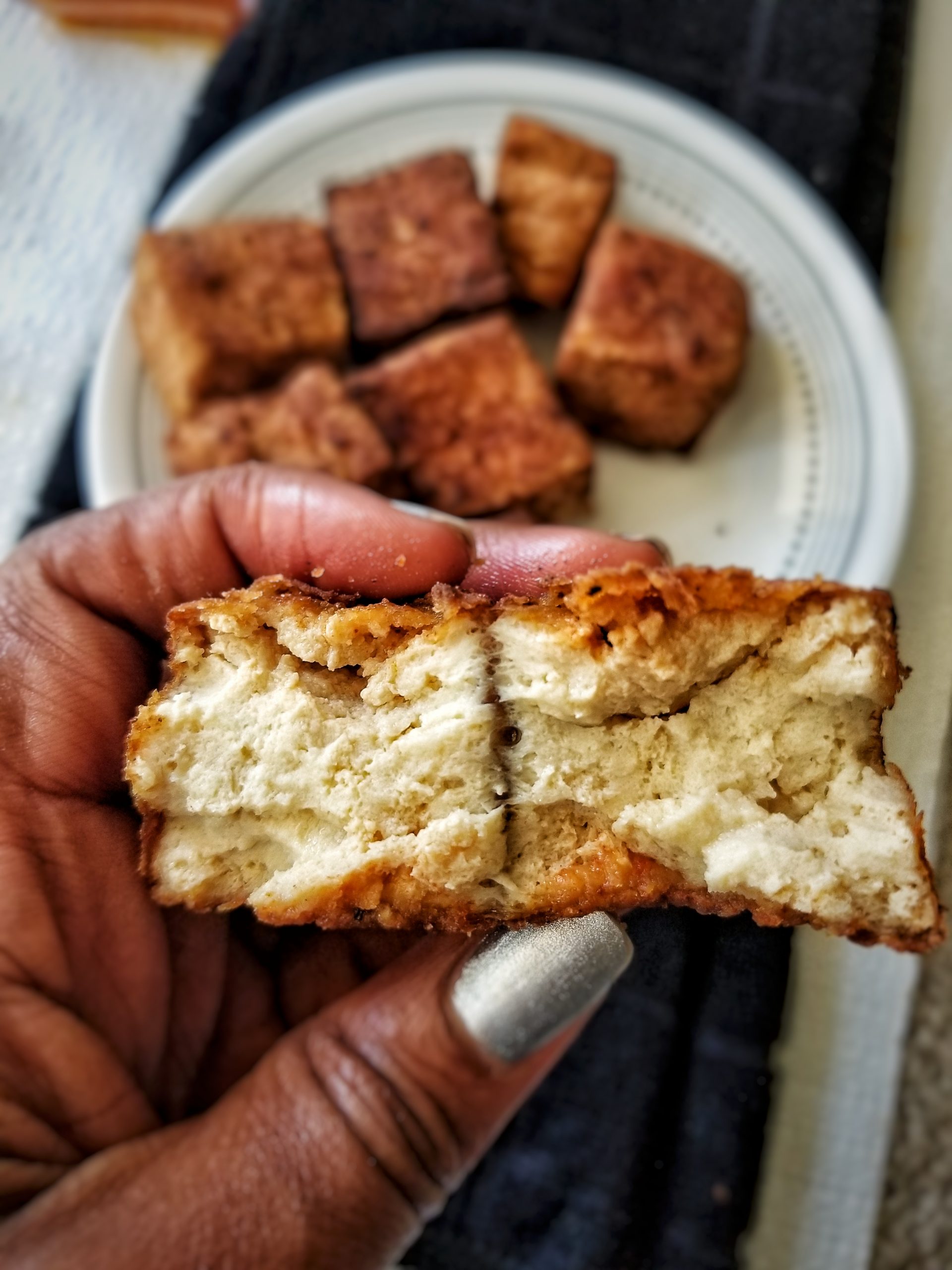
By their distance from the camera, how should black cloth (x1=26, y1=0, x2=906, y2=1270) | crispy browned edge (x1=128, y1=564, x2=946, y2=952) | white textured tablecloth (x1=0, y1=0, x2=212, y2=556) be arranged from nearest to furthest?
1. crispy browned edge (x1=128, y1=564, x2=946, y2=952)
2. black cloth (x1=26, y1=0, x2=906, y2=1270)
3. white textured tablecloth (x1=0, y1=0, x2=212, y2=556)

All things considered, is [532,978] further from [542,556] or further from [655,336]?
[655,336]

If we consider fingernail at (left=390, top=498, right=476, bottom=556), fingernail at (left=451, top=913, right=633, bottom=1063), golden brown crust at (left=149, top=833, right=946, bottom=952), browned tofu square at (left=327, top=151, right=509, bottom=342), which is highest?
browned tofu square at (left=327, top=151, right=509, bottom=342)

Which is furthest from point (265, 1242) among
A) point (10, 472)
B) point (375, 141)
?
point (375, 141)

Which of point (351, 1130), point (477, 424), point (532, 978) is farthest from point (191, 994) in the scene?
point (477, 424)

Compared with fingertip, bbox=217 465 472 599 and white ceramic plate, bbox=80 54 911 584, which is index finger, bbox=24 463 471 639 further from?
white ceramic plate, bbox=80 54 911 584

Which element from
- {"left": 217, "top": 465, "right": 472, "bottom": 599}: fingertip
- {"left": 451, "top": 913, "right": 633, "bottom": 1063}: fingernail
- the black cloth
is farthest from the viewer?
the black cloth

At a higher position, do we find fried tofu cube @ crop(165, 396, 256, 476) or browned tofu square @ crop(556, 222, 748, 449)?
browned tofu square @ crop(556, 222, 748, 449)

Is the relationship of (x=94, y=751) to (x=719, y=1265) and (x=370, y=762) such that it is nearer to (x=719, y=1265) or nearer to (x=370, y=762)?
(x=370, y=762)

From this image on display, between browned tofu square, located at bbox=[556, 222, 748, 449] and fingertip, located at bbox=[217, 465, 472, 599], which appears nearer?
fingertip, located at bbox=[217, 465, 472, 599]

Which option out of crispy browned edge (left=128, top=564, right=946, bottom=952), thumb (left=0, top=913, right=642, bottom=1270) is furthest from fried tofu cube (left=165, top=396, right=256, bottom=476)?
thumb (left=0, top=913, right=642, bottom=1270)
